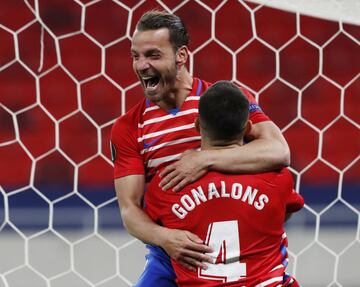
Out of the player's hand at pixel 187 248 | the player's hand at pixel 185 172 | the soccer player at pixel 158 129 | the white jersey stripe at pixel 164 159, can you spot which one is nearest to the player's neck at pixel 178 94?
the soccer player at pixel 158 129

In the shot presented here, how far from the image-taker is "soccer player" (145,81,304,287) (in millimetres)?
1160

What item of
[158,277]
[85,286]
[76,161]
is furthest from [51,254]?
[158,277]

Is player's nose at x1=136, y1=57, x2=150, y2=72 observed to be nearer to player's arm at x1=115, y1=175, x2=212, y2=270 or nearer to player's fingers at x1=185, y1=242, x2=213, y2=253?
player's arm at x1=115, y1=175, x2=212, y2=270

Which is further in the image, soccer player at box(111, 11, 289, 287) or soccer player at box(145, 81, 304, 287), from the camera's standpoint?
soccer player at box(111, 11, 289, 287)

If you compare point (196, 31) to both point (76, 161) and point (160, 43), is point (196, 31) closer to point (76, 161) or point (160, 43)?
point (76, 161)

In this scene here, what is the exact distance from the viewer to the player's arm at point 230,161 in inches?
47.6

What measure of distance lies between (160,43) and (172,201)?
0.35 metres

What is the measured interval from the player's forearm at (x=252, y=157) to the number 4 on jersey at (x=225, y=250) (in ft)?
0.33

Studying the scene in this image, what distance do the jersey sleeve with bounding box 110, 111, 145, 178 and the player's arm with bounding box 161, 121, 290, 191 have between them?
13cm

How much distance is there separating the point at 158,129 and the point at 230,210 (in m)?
0.32

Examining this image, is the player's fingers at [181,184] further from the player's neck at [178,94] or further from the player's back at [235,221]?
the player's neck at [178,94]

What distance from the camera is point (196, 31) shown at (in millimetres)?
2836

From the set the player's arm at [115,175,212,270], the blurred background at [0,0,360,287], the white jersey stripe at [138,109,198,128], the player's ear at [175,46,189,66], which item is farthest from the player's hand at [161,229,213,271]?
the blurred background at [0,0,360,287]

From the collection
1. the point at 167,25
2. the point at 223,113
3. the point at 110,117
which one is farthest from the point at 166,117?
the point at 110,117
